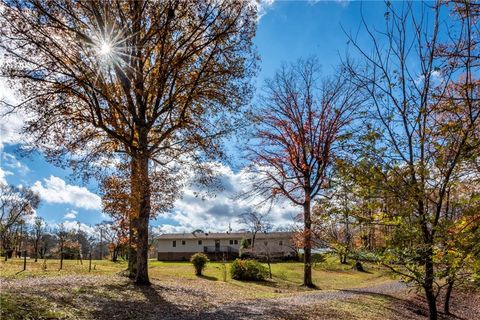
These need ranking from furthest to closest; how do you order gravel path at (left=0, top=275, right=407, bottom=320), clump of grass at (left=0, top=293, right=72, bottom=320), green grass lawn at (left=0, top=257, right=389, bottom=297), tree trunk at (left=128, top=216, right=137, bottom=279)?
green grass lawn at (left=0, top=257, right=389, bottom=297)
tree trunk at (left=128, top=216, right=137, bottom=279)
gravel path at (left=0, top=275, right=407, bottom=320)
clump of grass at (left=0, top=293, right=72, bottom=320)

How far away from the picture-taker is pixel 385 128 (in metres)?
5.27

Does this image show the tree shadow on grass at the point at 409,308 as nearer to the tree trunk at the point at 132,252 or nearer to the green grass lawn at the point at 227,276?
the green grass lawn at the point at 227,276

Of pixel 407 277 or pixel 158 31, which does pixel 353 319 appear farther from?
pixel 158 31

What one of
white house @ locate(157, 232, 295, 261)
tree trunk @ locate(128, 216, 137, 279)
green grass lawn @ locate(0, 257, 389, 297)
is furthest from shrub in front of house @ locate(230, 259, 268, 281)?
white house @ locate(157, 232, 295, 261)

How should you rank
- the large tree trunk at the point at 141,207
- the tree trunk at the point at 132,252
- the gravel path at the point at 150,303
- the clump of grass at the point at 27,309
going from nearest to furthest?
the clump of grass at the point at 27,309 → the gravel path at the point at 150,303 → the large tree trunk at the point at 141,207 → the tree trunk at the point at 132,252

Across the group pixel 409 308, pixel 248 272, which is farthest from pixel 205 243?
pixel 409 308

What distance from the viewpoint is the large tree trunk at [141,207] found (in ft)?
40.5

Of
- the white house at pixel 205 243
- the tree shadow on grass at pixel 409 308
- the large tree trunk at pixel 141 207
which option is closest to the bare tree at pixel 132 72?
the large tree trunk at pixel 141 207

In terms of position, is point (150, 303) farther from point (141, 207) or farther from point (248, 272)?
point (248, 272)

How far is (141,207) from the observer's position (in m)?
12.9

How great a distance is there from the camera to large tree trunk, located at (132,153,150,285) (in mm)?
12344

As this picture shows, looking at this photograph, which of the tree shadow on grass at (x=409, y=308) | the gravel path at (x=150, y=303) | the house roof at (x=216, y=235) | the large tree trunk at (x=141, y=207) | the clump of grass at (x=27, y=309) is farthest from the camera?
the house roof at (x=216, y=235)

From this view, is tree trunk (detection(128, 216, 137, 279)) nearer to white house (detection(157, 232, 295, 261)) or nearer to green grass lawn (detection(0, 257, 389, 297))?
green grass lawn (detection(0, 257, 389, 297))

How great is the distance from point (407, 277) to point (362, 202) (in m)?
1.26
